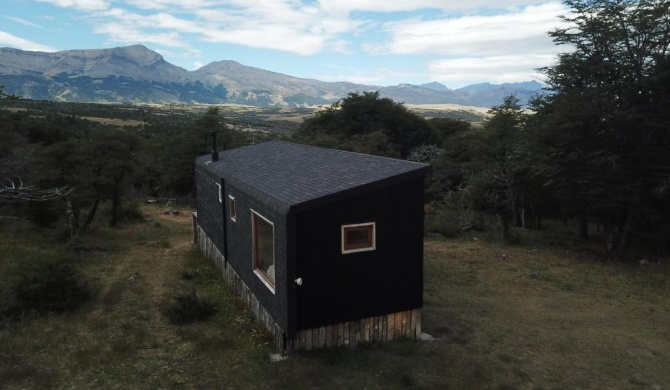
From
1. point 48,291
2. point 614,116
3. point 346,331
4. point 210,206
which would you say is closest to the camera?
point 346,331

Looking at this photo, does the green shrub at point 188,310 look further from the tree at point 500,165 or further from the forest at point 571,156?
the tree at point 500,165

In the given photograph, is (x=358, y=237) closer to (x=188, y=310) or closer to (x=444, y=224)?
(x=188, y=310)

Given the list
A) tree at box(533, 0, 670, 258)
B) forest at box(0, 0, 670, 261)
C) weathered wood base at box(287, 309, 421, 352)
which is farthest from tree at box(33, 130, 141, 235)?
tree at box(533, 0, 670, 258)

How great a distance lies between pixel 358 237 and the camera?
10273 millimetres

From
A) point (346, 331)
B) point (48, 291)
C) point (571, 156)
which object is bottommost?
point (48, 291)

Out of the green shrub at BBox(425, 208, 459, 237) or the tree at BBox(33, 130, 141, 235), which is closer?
the tree at BBox(33, 130, 141, 235)

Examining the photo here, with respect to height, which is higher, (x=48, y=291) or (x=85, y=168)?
(x=85, y=168)

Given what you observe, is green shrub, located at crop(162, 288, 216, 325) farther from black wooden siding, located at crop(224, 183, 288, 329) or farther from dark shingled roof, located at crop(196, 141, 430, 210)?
dark shingled roof, located at crop(196, 141, 430, 210)

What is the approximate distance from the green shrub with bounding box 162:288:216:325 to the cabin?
1.44m

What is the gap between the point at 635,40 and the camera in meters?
20.7

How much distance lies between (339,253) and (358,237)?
2.09ft

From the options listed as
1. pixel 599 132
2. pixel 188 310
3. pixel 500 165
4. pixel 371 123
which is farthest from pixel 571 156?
pixel 371 123

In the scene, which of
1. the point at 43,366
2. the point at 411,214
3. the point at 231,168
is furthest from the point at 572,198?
the point at 43,366

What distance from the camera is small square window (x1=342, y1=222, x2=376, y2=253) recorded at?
10.0m
